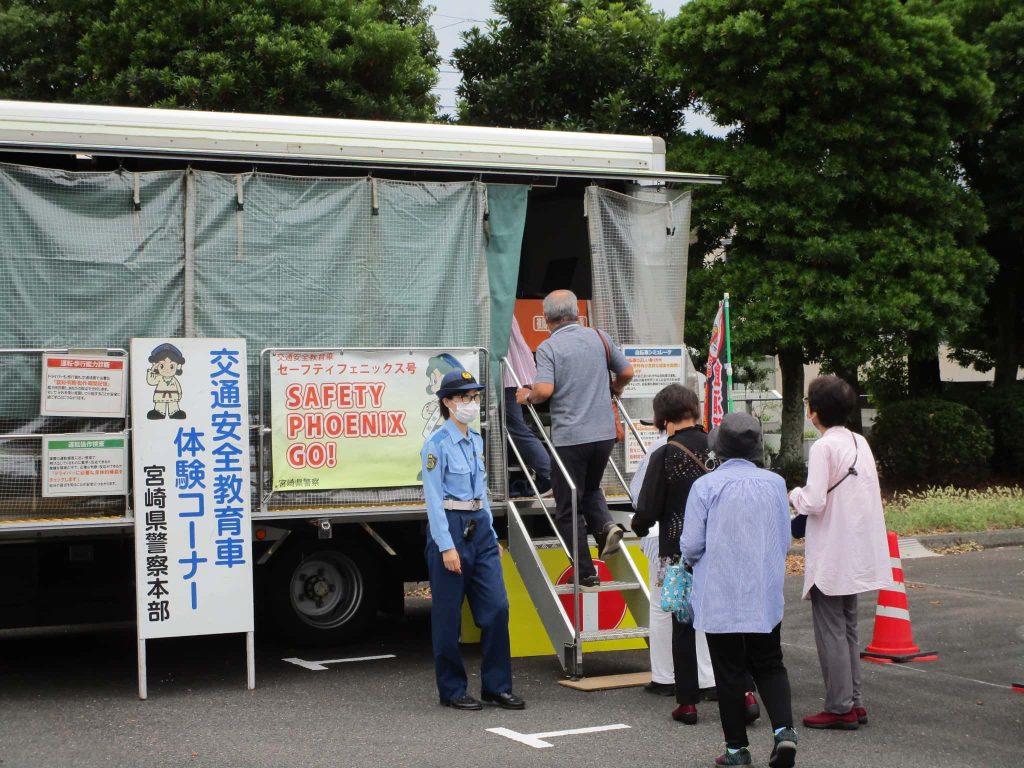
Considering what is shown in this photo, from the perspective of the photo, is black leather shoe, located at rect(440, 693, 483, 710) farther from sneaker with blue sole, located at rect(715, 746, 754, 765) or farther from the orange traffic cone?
the orange traffic cone

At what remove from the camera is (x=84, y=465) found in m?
7.42

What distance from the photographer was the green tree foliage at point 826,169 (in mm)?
16250

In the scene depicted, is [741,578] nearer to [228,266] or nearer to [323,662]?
[323,662]

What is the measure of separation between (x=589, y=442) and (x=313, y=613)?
2.37m

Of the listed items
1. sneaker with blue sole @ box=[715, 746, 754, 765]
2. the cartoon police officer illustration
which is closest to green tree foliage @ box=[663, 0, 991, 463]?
the cartoon police officer illustration

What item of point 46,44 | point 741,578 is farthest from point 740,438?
point 46,44

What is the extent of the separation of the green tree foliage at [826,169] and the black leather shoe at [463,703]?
393 inches

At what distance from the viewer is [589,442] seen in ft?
25.5

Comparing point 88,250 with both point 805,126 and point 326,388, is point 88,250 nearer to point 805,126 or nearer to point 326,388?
point 326,388

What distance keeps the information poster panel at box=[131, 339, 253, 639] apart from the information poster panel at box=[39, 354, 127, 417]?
8.2 inches

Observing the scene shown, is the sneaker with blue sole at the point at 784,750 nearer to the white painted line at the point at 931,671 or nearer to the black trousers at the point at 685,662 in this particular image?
the black trousers at the point at 685,662

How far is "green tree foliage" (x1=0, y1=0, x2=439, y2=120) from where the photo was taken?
1491 centimetres

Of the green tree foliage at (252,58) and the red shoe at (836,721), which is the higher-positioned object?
the green tree foliage at (252,58)

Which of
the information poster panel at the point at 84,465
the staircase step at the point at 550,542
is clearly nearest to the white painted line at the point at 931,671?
the staircase step at the point at 550,542
